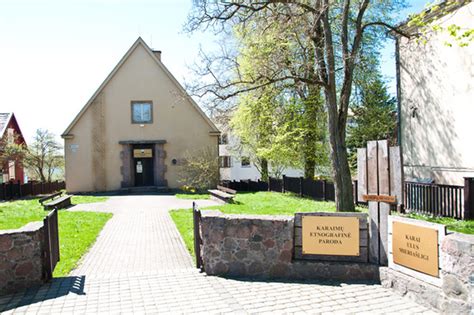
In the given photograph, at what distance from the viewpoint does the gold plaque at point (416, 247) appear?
613 cm

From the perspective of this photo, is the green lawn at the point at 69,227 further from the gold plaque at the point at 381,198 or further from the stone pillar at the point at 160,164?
the stone pillar at the point at 160,164

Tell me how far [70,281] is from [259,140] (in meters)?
18.8

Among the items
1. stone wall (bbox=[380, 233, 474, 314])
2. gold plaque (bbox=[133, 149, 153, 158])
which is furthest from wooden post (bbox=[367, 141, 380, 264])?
gold plaque (bbox=[133, 149, 153, 158])

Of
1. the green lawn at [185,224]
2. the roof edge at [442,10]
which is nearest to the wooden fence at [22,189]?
the green lawn at [185,224]

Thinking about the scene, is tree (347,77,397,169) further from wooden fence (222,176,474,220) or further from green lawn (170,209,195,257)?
green lawn (170,209,195,257)

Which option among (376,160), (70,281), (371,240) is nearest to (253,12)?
(376,160)

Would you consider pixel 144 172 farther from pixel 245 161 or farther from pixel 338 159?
pixel 338 159

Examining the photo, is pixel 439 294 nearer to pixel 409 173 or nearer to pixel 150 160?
pixel 409 173

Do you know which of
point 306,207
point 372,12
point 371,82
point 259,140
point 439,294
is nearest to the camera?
point 439,294

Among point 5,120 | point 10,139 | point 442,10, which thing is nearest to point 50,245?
point 442,10

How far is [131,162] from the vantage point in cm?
2794

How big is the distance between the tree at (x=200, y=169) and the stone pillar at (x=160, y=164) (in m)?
1.15

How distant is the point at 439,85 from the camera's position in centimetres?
1559

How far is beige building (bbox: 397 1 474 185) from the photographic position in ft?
47.0
